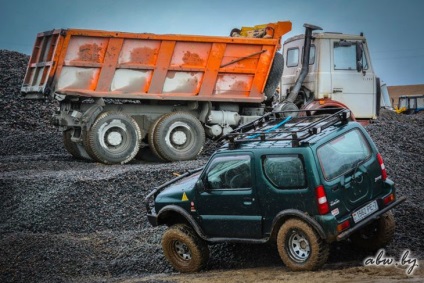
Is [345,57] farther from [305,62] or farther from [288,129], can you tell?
[288,129]

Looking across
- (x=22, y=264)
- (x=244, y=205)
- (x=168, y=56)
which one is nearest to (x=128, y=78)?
(x=168, y=56)

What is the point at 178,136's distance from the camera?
1791 centimetres

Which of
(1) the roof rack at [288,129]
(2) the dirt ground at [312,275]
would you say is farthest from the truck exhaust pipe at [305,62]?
(2) the dirt ground at [312,275]

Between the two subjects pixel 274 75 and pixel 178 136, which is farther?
pixel 274 75

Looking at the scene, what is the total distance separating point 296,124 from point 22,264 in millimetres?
Result: 4309

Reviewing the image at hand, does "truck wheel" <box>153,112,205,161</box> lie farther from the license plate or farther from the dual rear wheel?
the license plate

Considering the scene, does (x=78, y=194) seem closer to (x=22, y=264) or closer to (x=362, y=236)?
(x=22, y=264)

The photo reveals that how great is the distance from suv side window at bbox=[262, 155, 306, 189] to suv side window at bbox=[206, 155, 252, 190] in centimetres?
30

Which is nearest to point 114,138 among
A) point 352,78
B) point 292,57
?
point 292,57

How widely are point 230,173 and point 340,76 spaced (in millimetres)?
10006

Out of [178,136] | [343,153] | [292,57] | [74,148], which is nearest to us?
[343,153]

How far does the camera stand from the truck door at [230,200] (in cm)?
955

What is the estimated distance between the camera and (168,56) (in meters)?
17.8

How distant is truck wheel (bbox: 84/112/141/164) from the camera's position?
17266mm
